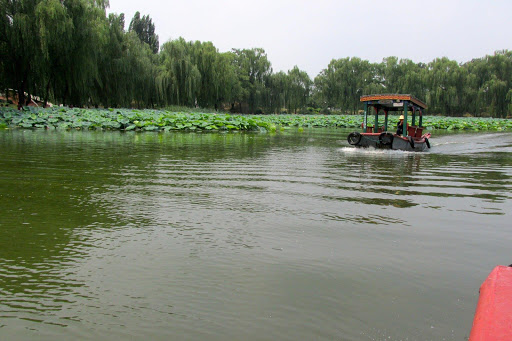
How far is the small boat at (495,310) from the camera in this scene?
4.58 ft

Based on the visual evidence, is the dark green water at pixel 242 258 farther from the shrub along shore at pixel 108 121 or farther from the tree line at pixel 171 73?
the tree line at pixel 171 73

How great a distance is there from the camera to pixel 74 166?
21.7 feet

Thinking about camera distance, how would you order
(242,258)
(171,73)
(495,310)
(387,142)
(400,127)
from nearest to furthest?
(495,310) → (242,258) → (387,142) → (400,127) → (171,73)

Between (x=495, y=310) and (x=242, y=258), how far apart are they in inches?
57.8

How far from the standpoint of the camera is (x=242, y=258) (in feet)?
8.60

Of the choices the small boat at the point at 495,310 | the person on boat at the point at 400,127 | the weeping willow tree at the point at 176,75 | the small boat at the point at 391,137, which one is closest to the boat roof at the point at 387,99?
the small boat at the point at 391,137

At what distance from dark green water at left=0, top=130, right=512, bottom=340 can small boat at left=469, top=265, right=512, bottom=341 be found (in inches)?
8.4

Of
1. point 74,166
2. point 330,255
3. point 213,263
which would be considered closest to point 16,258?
point 213,263

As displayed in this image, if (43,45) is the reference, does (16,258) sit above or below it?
below

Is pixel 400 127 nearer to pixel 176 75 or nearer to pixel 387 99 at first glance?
pixel 387 99

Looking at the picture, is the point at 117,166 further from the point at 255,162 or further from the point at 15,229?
the point at 15,229

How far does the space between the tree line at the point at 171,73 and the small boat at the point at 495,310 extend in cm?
2064

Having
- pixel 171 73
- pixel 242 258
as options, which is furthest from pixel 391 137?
pixel 171 73

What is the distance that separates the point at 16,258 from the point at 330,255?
2.00 meters
